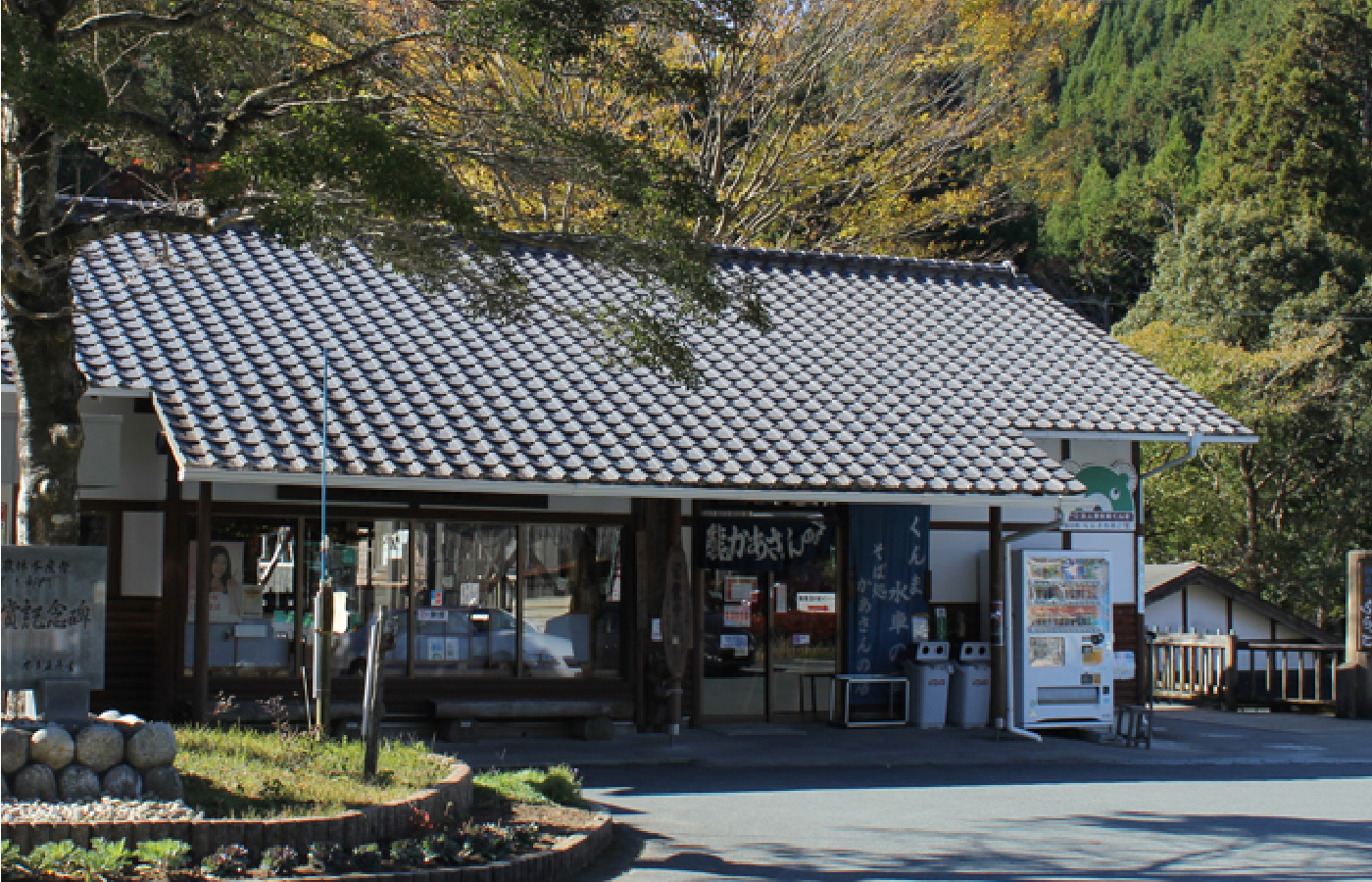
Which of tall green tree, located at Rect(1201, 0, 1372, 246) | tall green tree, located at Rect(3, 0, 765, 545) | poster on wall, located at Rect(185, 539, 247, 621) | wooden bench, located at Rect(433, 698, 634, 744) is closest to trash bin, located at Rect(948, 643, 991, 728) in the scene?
wooden bench, located at Rect(433, 698, 634, 744)

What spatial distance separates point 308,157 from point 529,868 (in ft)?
15.0

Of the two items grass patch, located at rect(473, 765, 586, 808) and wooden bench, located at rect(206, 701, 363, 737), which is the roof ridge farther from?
grass patch, located at rect(473, 765, 586, 808)

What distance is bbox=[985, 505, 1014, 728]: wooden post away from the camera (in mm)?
16062

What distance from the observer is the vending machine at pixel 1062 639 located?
16.2 meters

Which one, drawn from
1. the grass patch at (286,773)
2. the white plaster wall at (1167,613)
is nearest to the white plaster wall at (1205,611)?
the white plaster wall at (1167,613)

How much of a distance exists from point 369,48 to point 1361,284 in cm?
3169

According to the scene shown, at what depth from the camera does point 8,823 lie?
24.5 ft

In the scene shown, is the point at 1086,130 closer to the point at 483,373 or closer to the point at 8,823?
the point at 483,373

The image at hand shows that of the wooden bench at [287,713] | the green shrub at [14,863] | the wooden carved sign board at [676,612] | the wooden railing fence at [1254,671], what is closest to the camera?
the green shrub at [14,863]

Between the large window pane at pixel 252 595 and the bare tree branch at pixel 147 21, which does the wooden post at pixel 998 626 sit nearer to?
the large window pane at pixel 252 595

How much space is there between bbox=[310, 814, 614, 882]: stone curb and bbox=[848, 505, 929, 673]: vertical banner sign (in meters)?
7.68

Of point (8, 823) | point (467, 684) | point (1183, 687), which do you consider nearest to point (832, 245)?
point (1183, 687)

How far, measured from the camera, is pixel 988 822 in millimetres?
10695

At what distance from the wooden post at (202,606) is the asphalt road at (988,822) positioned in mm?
3604
